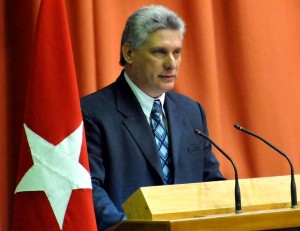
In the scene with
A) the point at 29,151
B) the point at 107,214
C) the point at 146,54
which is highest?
the point at 146,54

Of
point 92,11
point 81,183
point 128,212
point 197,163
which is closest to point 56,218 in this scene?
point 81,183

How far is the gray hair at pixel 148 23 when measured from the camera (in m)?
3.15

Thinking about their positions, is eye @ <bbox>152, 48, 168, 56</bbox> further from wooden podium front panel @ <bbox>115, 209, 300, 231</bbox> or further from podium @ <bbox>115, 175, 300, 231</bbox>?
wooden podium front panel @ <bbox>115, 209, 300, 231</bbox>

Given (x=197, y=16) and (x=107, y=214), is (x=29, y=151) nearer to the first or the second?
(x=107, y=214)

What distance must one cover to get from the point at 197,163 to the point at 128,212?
2.96 ft

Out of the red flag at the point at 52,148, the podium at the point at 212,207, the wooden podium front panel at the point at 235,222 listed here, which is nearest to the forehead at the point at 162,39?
the red flag at the point at 52,148

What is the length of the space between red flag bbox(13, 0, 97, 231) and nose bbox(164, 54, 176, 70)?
1.99 feet

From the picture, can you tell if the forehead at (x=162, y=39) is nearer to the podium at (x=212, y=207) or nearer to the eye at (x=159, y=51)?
the eye at (x=159, y=51)

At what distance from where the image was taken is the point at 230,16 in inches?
160

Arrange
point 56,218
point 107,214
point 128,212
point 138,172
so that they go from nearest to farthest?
1. point 128,212
2. point 56,218
3. point 107,214
4. point 138,172

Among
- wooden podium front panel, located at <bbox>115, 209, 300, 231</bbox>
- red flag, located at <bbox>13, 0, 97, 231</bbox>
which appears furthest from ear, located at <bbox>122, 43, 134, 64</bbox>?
wooden podium front panel, located at <bbox>115, 209, 300, 231</bbox>

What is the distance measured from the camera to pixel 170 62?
3.16m

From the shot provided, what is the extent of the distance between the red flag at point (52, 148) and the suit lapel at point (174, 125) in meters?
0.57

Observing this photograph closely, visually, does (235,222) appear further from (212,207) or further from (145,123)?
(145,123)
